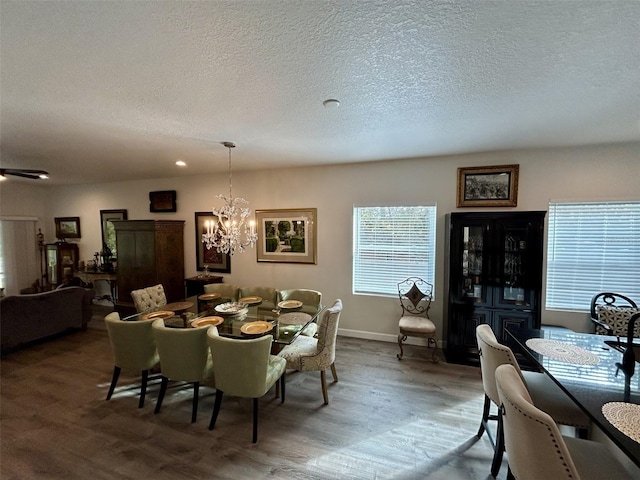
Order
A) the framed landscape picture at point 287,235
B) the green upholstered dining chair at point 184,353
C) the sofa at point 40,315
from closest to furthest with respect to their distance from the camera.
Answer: the green upholstered dining chair at point 184,353
the sofa at point 40,315
the framed landscape picture at point 287,235

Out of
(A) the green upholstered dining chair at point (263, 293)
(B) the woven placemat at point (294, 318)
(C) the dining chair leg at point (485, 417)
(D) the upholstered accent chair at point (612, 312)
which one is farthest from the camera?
(A) the green upholstered dining chair at point (263, 293)

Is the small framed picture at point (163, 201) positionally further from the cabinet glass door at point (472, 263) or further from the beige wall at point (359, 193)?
the cabinet glass door at point (472, 263)

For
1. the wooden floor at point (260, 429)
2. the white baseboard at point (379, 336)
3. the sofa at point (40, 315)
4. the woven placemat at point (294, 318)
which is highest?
the woven placemat at point (294, 318)

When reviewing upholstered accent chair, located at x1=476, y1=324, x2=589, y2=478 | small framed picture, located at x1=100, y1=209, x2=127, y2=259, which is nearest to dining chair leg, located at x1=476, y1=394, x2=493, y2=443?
upholstered accent chair, located at x1=476, y1=324, x2=589, y2=478

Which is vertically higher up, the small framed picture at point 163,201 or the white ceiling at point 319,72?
the white ceiling at point 319,72

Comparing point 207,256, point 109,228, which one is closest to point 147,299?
point 207,256

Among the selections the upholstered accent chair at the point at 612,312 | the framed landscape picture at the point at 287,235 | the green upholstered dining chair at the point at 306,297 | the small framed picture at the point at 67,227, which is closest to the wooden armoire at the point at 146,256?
the framed landscape picture at the point at 287,235

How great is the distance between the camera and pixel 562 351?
1894 millimetres

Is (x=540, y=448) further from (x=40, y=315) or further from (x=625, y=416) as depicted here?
(x=40, y=315)

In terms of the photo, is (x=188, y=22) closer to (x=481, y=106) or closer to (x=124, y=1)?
(x=124, y=1)

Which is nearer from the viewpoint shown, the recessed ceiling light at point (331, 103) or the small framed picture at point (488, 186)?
the recessed ceiling light at point (331, 103)

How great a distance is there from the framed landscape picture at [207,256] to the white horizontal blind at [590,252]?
5057 mm

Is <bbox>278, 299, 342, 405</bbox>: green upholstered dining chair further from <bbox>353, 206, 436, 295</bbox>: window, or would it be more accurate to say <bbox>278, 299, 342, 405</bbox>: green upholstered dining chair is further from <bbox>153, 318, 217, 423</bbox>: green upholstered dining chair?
<bbox>353, 206, 436, 295</bbox>: window

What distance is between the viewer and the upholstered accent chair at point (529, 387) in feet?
5.59
